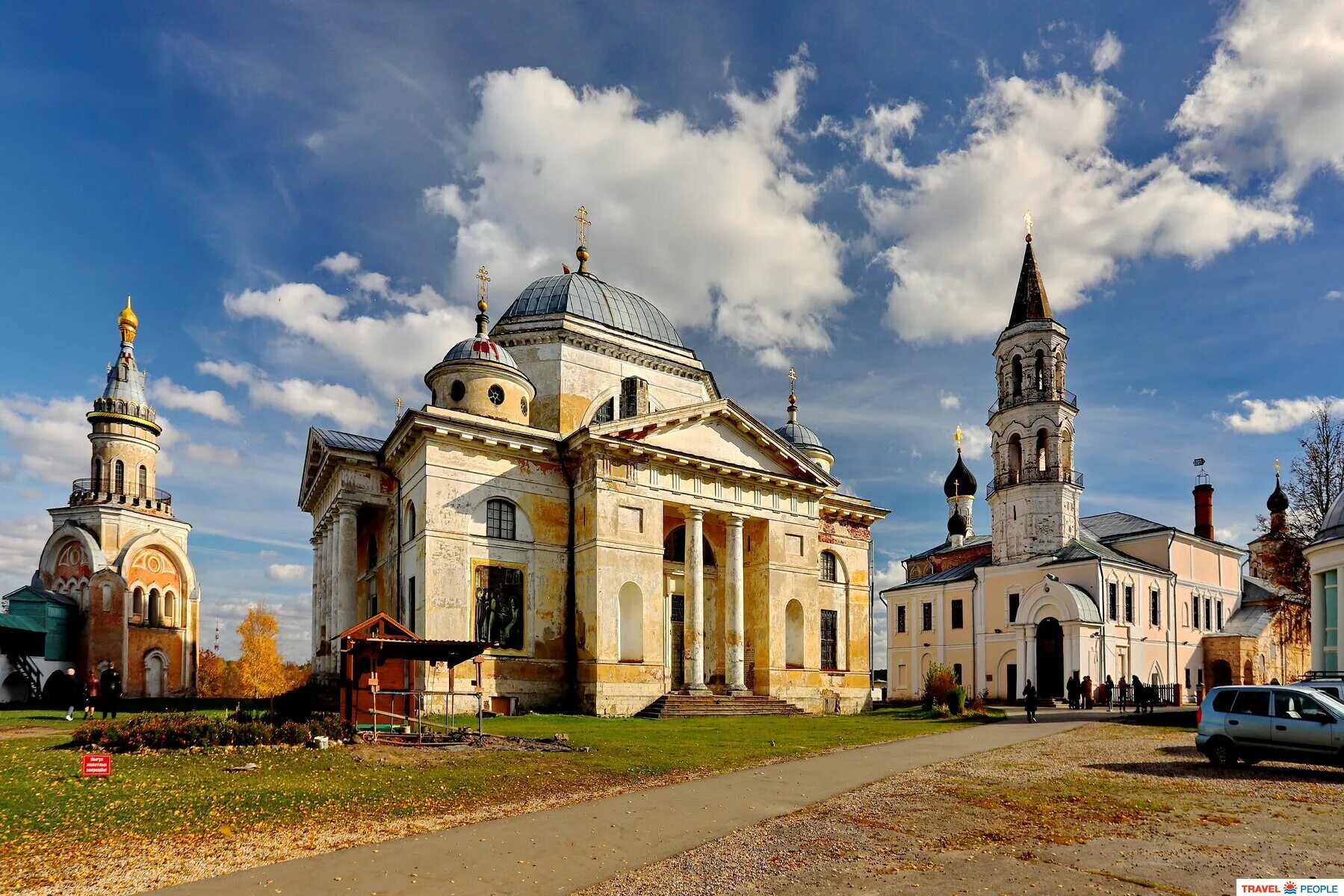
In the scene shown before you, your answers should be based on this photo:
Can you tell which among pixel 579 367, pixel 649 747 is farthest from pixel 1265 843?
pixel 579 367

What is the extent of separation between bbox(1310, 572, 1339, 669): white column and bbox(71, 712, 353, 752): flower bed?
2896 centimetres

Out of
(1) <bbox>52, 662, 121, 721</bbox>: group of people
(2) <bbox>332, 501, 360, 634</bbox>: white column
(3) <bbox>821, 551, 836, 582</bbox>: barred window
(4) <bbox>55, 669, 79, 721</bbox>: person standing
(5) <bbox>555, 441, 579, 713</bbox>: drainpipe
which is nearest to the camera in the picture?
(1) <bbox>52, 662, 121, 721</bbox>: group of people

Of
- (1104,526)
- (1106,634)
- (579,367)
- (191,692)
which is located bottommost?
(191,692)

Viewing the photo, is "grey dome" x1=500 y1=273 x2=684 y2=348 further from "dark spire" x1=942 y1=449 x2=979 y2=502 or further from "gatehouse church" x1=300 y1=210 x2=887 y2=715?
"dark spire" x1=942 y1=449 x2=979 y2=502

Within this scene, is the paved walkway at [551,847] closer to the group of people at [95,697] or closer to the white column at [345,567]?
the group of people at [95,697]

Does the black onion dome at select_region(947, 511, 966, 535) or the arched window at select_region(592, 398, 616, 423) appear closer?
the arched window at select_region(592, 398, 616, 423)

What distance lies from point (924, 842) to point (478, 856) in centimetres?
485

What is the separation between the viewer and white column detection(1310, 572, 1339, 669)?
27.9m

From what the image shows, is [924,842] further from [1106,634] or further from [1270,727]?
[1106,634]

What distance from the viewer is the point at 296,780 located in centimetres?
1313

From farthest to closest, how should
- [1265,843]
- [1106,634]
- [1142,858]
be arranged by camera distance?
[1106,634] → [1265,843] → [1142,858]

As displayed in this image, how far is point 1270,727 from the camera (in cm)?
1565

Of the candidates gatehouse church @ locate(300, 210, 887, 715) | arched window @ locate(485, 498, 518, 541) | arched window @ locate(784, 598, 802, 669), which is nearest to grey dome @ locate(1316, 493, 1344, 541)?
gatehouse church @ locate(300, 210, 887, 715)

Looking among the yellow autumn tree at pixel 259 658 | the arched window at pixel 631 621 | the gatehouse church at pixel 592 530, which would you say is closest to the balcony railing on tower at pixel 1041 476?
the gatehouse church at pixel 592 530
